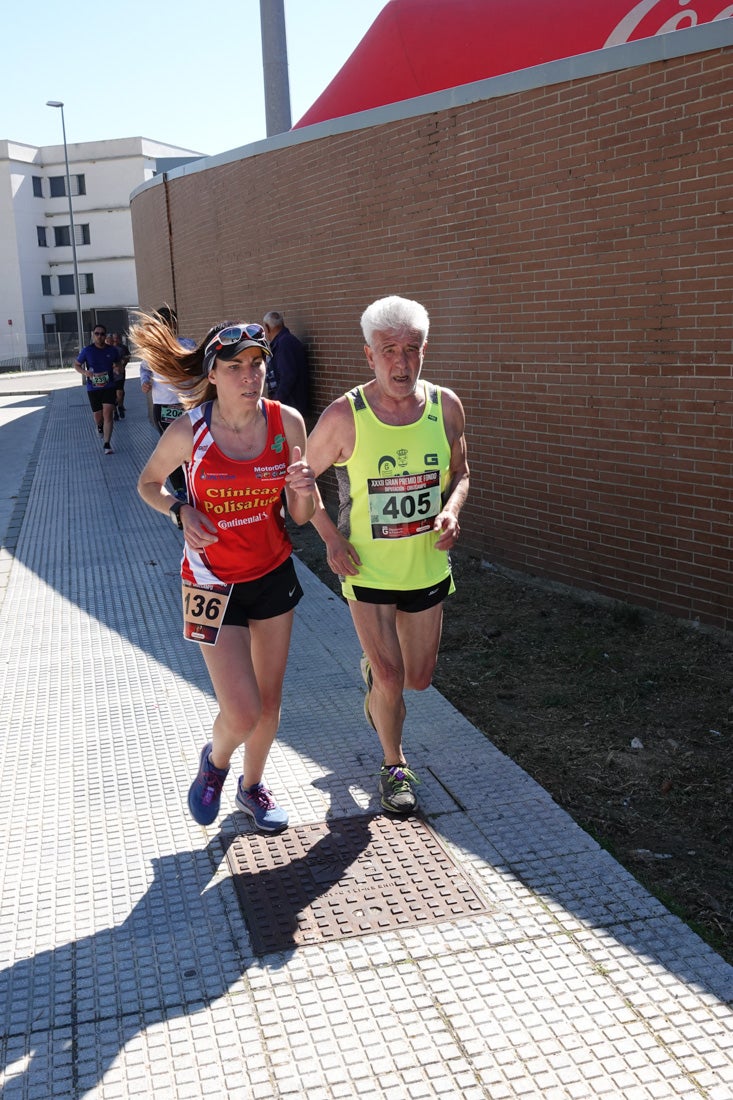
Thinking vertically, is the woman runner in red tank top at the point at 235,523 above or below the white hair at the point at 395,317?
below

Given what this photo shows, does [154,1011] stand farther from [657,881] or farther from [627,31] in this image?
[627,31]

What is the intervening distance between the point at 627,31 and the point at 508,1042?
8.35 m

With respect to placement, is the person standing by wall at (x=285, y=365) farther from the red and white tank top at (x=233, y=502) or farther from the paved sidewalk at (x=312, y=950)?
the red and white tank top at (x=233, y=502)

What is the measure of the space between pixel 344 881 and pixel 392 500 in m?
→ 1.43

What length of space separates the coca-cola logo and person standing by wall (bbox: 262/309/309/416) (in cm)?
414

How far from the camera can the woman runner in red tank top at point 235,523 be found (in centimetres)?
371

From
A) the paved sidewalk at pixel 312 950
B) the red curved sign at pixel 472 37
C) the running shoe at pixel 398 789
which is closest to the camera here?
the paved sidewalk at pixel 312 950

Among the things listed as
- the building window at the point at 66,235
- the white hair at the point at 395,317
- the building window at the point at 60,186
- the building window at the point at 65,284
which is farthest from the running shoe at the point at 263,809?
the building window at the point at 60,186

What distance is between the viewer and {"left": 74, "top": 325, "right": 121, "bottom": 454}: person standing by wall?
50.8 ft

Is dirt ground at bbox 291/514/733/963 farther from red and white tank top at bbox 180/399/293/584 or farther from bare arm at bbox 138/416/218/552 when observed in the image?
bare arm at bbox 138/416/218/552

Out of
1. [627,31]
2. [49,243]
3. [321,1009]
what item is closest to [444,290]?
[627,31]

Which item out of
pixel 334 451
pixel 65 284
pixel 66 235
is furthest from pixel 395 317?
pixel 66 235

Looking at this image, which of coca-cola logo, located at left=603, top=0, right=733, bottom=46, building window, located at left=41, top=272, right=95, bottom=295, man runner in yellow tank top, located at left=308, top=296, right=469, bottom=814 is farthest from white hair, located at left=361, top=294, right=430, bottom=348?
building window, located at left=41, top=272, right=95, bottom=295

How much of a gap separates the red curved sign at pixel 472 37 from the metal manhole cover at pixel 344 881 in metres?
6.72
